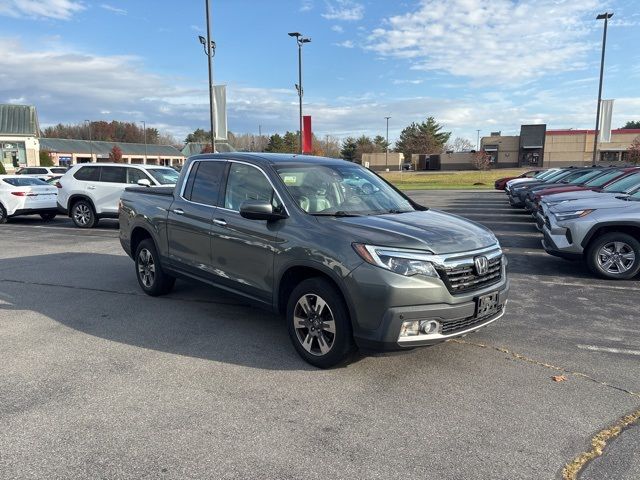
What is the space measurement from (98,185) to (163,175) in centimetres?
179

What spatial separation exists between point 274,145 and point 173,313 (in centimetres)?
8183

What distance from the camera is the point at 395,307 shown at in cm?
365

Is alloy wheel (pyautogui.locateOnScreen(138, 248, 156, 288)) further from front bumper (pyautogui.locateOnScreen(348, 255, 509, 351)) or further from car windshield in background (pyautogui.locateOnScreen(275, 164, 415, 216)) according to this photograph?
front bumper (pyautogui.locateOnScreen(348, 255, 509, 351))

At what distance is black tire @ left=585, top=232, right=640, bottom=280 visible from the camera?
7383mm

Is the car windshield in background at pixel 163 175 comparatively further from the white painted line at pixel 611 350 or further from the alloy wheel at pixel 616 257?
the white painted line at pixel 611 350

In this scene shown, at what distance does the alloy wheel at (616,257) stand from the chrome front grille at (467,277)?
14.2 ft

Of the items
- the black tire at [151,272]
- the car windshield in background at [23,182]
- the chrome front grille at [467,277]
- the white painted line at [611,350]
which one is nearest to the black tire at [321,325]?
the chrome front grille at [467,277]

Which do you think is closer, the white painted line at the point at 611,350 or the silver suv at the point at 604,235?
the white painted line at the point at 611,350

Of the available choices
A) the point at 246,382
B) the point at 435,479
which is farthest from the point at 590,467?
the point at 246,382

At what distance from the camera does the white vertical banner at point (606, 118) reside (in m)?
25.6

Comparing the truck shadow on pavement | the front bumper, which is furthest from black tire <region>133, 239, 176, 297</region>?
the front bumper

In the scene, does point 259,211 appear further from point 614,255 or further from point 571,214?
point 614,255

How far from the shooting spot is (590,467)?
9.44ft

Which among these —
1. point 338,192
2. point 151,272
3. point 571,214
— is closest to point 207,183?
point 338,192
